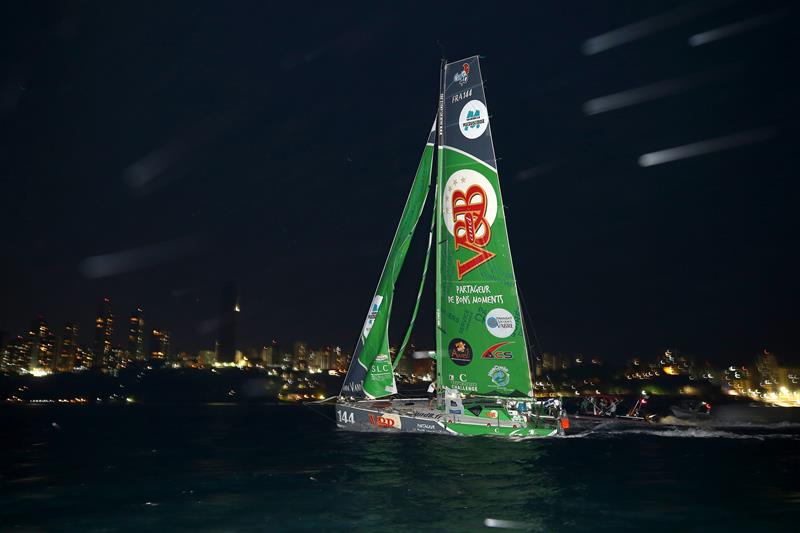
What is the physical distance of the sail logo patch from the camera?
3334 centimetres

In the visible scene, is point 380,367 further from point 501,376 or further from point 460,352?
point 501,376

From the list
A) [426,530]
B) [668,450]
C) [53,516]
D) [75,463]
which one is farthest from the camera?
[668,450]

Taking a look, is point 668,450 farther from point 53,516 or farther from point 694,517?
point 53,516

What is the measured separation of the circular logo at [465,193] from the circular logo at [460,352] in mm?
5826

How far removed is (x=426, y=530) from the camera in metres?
15.5

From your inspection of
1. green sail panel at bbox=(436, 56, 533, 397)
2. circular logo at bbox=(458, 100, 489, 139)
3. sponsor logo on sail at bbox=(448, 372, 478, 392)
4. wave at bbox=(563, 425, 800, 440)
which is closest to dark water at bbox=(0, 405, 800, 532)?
sponsor logo on sail at bbox=(448, 372, 478, 392)

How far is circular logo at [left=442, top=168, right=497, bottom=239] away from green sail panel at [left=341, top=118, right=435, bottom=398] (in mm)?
2142

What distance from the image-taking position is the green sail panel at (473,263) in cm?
3247

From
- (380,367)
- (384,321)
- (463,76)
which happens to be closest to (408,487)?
(380,367)

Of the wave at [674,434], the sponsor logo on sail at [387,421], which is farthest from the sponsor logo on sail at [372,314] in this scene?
the wave at [674,434]

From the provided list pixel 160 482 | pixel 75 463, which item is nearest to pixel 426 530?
pixel 160 482

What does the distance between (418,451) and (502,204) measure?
13.8 m

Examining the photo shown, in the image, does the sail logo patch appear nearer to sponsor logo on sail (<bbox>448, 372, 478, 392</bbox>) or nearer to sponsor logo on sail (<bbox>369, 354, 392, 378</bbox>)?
sponsor logo on sail (<bbox>448, 372, 478, 392</bbox>)

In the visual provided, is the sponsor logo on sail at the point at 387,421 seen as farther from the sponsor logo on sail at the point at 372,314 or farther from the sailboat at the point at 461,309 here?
the sponsor logo on sail at the point at 372,314
